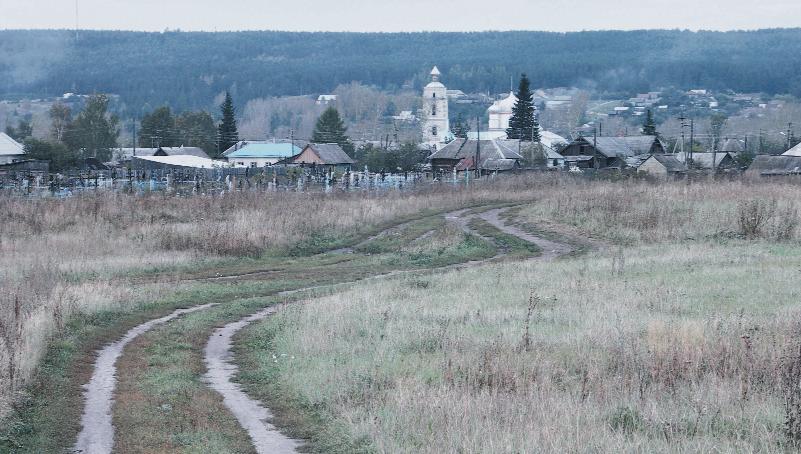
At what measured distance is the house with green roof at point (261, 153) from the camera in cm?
10012

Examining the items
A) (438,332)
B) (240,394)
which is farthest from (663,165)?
(240,394)

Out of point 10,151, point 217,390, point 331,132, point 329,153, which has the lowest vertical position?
point 329,153

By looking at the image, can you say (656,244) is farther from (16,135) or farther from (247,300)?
(16,135)

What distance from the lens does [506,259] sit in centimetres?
3478

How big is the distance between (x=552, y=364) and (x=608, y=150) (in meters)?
83.6

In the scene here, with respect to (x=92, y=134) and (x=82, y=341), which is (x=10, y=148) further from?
(x=82, y=341)

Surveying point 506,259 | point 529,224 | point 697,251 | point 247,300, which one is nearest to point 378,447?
point 247,300

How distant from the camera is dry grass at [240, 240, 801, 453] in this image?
438 inches

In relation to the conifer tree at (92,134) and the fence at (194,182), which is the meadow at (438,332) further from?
the conifer tree at (92,134)

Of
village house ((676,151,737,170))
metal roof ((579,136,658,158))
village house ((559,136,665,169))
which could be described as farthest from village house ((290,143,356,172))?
village house ((676,151,737,170))

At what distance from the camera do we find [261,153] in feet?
333

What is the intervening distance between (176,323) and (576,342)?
30.2ft

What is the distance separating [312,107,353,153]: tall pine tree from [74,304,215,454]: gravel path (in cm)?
9040

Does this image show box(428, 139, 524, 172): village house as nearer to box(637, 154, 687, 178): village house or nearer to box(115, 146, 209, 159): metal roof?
box(637, 154, 687, 178): village house
